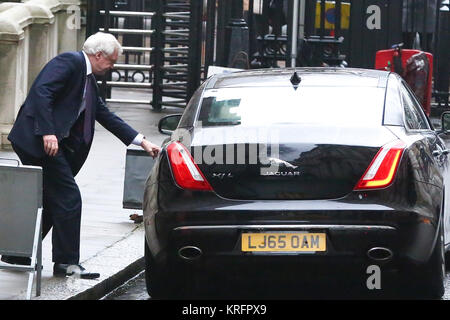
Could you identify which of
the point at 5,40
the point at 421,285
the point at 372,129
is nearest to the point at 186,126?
the point at 372,129

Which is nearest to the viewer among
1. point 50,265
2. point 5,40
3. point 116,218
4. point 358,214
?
point 358,214

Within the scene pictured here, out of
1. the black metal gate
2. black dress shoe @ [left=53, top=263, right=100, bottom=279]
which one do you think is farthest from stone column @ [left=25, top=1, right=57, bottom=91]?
black dress shoe @ [left=53, top=263, right=100, bottom=279]

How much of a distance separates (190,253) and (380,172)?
114 cm

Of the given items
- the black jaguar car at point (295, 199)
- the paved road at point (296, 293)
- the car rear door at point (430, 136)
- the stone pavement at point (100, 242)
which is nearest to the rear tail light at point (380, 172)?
the black jaguar car at point (295, 199)

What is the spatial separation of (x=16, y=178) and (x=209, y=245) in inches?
47.4

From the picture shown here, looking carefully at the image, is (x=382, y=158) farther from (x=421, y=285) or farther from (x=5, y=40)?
(x=5, y=40)

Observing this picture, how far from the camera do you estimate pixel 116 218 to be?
10.6 metres

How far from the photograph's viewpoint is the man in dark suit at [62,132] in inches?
312

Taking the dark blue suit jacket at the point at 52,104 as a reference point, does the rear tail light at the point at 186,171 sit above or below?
below

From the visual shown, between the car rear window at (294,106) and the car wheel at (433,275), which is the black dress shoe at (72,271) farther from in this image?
the car wheel at (433,275)

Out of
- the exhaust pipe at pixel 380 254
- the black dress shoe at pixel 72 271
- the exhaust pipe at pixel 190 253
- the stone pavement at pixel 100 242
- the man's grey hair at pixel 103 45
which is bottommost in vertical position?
the stone pavement at pixel 100 242

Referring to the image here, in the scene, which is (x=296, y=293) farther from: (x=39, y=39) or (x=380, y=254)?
(x=39, y=39)

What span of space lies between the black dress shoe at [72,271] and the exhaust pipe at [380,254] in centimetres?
196

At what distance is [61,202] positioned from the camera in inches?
314
